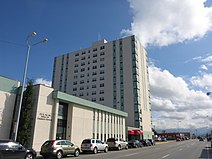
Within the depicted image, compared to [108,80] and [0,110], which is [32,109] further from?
[108,80]

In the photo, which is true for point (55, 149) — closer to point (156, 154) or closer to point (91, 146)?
point (91, 146)

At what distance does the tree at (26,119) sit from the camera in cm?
2241

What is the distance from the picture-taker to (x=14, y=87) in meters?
24.1

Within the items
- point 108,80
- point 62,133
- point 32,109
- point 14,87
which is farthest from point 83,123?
point 108,80

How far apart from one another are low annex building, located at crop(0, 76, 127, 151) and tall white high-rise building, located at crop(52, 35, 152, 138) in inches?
1230

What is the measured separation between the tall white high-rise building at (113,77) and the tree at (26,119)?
46.1 meters

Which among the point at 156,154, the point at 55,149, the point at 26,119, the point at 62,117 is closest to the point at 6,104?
A: the point at 26,119

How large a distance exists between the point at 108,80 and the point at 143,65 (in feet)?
55.4

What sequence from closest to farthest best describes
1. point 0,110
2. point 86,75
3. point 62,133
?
1. point 0,110
2. point 62,133
3. point 86,75

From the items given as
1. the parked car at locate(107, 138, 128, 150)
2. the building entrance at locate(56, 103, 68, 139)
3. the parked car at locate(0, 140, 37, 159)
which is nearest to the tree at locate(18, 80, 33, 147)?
the building entrance at locate(56, 103, 68, 139)

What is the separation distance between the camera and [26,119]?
75.3 ft

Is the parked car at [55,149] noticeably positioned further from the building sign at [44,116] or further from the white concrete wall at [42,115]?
the building sign at [44,116]

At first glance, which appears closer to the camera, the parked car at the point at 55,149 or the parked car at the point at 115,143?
the parked car at the point at 55,149

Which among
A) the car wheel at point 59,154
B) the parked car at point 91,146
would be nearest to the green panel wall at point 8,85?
the car wheel at point 59,154
